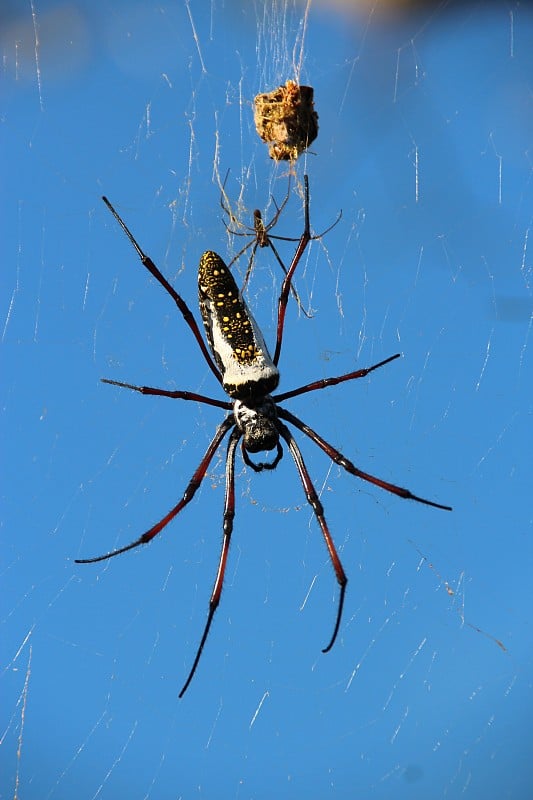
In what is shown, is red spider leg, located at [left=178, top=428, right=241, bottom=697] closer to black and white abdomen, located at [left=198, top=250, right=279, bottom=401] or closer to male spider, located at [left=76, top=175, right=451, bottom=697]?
male spider, located at [left=76, top=175, right=451, bottom=697]

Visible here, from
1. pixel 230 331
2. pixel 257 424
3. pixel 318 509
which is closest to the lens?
pixel 230 331

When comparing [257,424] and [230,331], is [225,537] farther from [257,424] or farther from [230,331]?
[230,331]

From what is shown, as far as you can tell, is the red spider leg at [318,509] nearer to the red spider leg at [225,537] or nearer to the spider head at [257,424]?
the spider head at [257,424]

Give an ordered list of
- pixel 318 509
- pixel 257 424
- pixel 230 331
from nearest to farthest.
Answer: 1. pixel 230 331
2. pixel 318 509
3. pixel 257 424

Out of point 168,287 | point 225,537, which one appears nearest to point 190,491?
point 225,537

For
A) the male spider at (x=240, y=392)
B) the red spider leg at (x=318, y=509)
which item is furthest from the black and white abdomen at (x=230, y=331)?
the red spider leg at (x=318, y=509)

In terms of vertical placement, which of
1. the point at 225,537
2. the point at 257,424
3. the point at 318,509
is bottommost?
the point at 225,537

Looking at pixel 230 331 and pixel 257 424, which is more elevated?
pixel 230 331
